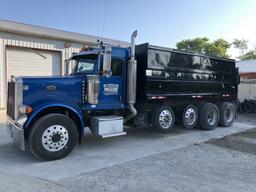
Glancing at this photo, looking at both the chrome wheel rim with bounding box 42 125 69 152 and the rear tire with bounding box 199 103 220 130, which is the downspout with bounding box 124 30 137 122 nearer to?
the chrome wheel rim with bounding box 42 125 69 152

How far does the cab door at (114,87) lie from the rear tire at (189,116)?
2455 millimetres

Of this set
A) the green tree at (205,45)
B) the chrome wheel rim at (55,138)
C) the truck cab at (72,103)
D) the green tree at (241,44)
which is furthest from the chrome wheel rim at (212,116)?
the green tree at (241,44)

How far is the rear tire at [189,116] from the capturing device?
917 cm

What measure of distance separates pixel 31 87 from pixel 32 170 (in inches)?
68.2

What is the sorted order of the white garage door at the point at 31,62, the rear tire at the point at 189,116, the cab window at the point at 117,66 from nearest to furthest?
the cab window at the point at 117,66 → the rear tire at the point at 189,116 → the white garage door at the point at 31,62

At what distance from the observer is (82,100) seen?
6.91m

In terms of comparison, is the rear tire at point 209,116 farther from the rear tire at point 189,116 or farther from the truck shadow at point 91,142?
the truck shadow at point 91,142

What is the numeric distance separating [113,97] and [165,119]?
185cm

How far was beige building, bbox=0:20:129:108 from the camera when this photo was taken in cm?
1334

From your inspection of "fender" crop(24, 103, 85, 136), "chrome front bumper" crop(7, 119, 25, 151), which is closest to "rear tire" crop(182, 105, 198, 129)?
"fender" crop(24, 103, 85, 136)

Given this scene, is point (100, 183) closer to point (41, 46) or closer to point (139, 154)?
point (139, 154)

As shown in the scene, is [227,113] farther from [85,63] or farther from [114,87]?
[85,63]

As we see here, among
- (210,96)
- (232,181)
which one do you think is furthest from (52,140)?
(210,96)

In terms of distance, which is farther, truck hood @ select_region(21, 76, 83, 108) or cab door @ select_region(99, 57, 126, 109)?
cab door @ select_region(99, 57, 126, 109)
